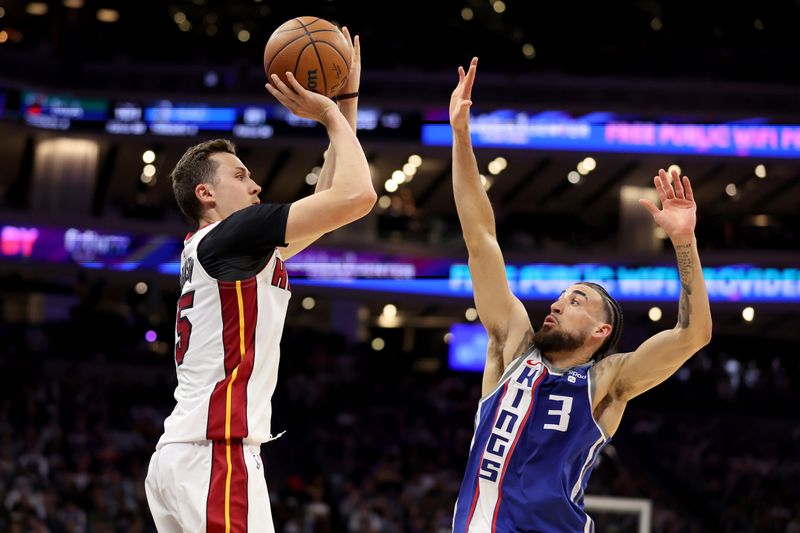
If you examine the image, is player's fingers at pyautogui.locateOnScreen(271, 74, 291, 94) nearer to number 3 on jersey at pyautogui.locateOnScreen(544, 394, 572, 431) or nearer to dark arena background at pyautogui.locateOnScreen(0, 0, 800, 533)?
number 3 on jersey at pyautogui.locateOnScreen(544, 394, 572, 431)

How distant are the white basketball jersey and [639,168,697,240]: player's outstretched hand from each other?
1608 millimetres

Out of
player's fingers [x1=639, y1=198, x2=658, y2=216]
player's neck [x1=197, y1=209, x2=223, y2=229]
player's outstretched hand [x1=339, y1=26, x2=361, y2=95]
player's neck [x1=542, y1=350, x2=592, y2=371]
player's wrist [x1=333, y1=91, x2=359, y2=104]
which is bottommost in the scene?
player's neck [x1=542, y1=350, x2=592, y2=371]

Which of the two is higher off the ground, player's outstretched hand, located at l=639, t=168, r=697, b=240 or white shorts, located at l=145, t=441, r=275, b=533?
player's outstretched hand, located at l=639, t=168, r=697, b=240

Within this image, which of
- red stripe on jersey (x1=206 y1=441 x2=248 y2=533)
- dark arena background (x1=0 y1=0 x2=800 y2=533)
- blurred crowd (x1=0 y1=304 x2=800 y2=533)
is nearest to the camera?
red stripe on jersey (x1=206 y1=441 x2=248 y2=533)

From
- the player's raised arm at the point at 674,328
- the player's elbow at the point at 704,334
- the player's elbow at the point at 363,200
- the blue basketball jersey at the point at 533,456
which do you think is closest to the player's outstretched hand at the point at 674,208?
the player's raised arm at the point at 674,328

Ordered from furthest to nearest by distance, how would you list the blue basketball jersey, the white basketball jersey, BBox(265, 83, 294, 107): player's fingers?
the blue basketball jersey < BBox(265, 83, 294, 107): player's fingers < the white basketball jersey

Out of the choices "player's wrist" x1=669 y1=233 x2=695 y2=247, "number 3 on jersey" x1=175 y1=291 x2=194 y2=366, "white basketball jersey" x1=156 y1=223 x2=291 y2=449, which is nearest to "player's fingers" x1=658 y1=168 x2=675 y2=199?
"player's wrist" x1=669 y1=233 x2=695 y2=247

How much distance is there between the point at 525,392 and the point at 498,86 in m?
21.1

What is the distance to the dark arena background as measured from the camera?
21.5 m

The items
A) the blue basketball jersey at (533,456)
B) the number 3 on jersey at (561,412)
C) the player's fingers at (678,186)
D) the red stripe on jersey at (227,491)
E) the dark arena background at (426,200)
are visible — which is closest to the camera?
the red stripe on jersey at (227,491)

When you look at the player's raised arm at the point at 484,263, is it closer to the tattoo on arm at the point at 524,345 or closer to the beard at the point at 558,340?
the tattoo on arm at the point at 524,345

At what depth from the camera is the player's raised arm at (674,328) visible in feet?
14.8

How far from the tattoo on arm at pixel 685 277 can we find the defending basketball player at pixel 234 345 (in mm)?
1384

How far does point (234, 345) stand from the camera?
4031 millimetres
